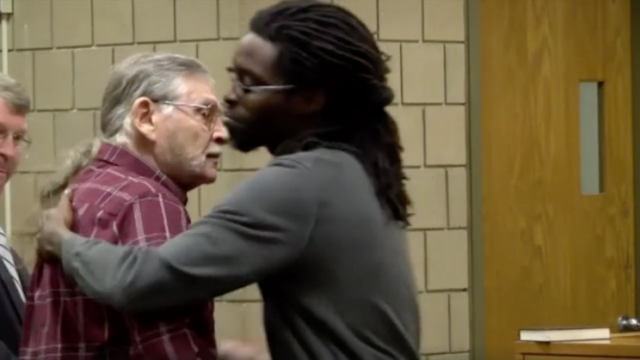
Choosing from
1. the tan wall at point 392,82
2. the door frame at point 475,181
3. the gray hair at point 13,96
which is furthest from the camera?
the door frame at point 475,181

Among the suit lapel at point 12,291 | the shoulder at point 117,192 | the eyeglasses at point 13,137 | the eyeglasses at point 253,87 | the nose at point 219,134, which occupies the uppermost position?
the eyeglasses at point 253,87

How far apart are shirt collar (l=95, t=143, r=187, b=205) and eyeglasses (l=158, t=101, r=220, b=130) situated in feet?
0.35

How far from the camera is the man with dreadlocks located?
176 centimetres

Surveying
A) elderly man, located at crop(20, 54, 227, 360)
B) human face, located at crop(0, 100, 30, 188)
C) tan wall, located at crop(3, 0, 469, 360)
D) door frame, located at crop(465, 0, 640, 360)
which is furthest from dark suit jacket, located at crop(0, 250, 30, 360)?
door frame, located at crop(465, 0, 640, 360)

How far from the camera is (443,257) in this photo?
193 inches

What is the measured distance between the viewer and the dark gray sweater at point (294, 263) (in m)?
1.76

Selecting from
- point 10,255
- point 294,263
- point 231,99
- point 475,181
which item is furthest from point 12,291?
point 475,181

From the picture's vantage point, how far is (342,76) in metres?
1.88

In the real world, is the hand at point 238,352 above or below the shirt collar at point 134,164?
below

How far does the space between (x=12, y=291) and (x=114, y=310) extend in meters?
0.79

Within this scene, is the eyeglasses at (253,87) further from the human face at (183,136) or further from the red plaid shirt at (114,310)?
the red plaid shirt at (114,310)

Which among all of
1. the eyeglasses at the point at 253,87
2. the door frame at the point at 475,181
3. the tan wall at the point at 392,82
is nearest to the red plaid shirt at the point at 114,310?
the eyeglasses at the point at 253,87

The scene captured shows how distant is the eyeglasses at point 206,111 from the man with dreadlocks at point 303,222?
0.21ft

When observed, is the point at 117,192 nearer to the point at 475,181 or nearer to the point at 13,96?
the point at 13,96
